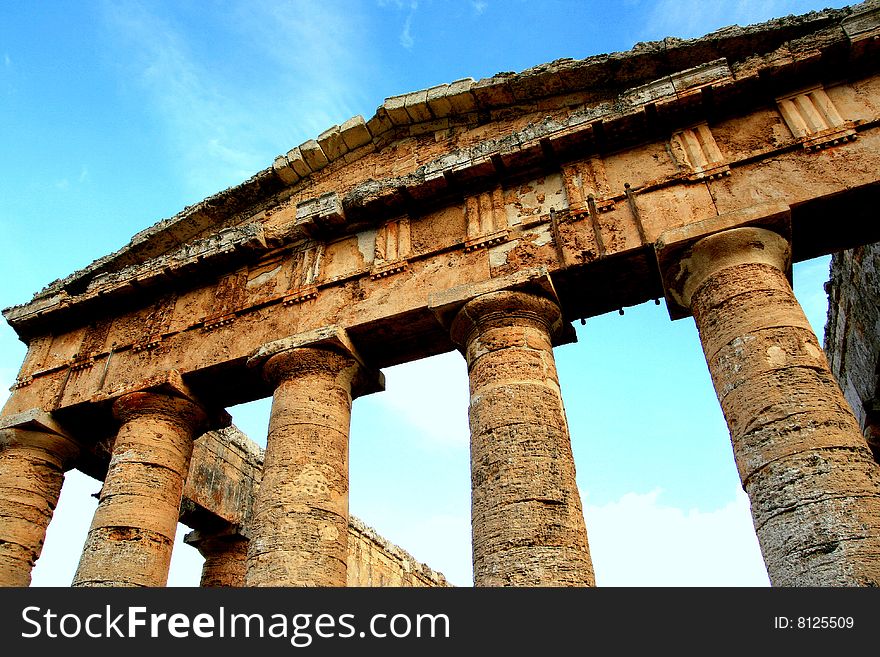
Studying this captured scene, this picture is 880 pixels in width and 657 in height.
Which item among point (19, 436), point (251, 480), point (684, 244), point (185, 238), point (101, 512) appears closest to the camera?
point (684, 244)

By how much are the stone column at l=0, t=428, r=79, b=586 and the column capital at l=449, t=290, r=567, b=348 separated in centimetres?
662

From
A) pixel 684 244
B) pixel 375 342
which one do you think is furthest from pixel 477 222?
pixel 684 244

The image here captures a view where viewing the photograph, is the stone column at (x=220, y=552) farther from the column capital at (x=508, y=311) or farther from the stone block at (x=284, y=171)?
the column capital at (x=508, y=311)

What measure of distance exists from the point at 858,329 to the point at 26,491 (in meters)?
13.7

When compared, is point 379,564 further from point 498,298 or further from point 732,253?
point 732,253

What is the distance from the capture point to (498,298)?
8305mm

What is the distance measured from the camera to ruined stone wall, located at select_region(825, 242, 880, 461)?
11.3m

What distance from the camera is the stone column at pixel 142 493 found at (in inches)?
334

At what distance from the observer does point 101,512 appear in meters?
8.88

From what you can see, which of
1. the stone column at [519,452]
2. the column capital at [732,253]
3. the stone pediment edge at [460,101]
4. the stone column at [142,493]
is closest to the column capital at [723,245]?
the column capital at [732,253]
